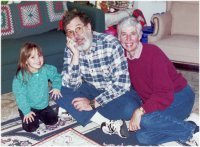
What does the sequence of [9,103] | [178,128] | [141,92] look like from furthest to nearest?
[9,103]
[141,92]
[178,128]

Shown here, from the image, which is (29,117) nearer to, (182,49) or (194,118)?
(194,118)

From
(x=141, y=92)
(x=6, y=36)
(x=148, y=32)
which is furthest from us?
(x=148, y=32)

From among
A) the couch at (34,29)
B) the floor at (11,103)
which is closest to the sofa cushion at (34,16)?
the couch at (34,29)

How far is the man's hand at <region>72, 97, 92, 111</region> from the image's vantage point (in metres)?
2.76

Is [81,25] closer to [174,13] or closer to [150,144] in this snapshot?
[150,144]

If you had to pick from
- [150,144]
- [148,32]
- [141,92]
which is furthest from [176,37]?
[150,144]


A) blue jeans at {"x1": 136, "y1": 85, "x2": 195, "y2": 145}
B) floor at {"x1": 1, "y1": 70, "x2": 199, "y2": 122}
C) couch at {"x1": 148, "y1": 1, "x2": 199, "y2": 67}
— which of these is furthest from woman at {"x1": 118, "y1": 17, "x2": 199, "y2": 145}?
couch at {"x1": 148, "y1": 1, "x2": 199, "y2": 67}

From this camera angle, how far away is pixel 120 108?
8.96 ft

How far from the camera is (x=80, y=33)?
269 cm

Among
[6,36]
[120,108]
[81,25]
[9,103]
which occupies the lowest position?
[9,103]

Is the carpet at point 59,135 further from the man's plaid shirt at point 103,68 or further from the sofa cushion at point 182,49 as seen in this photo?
the sofa cushion at point 182,49

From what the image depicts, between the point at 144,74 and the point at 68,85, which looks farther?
the point at 68,85

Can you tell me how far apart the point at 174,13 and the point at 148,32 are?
401 mm

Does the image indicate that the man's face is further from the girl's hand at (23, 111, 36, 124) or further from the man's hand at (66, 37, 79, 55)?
the girl's hand at (23, 111, 36, 124)
